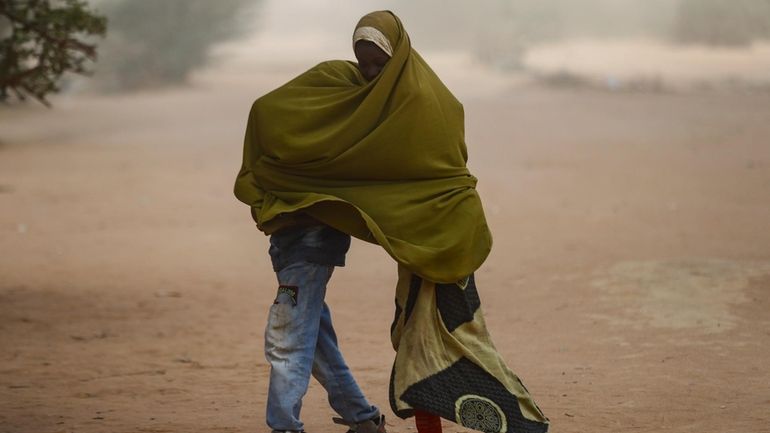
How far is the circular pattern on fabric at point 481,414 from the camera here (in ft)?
14.7

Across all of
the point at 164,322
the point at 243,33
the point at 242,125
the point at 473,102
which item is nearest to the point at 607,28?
the point at 243,33

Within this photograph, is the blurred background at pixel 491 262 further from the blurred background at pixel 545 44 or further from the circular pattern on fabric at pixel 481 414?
the circular pattern on fabric at pixel 481 414

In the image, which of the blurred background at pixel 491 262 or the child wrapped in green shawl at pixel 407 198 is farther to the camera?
the blurred background at pixel 491 262

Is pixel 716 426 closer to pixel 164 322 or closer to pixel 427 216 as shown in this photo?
pixel 427 216

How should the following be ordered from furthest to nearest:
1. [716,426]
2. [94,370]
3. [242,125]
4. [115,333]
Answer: [242,125] < [115,333] < [94,370] < [716,426]

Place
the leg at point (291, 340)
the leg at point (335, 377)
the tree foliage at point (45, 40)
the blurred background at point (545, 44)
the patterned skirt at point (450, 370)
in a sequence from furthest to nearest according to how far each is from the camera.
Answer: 1. the blurred background at point (545, 44)
2. the tree foliage at point (45, 40)
3. the leg at point (335, 377)
4. the leg at point (291, 340)
5. the patterned skirt at point (450, 370)

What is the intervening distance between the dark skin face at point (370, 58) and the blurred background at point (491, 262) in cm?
204

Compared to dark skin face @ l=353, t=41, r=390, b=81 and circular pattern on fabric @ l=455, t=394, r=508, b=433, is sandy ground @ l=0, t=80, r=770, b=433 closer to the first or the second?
circular pattern on fabric @ l=455, t=394, r=508, b=433

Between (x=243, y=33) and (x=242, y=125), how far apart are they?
45.4 ft

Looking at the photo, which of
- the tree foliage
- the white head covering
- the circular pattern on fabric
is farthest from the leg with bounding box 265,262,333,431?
the tree foliage

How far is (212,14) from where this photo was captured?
3681 cm

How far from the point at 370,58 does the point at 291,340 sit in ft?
3.64

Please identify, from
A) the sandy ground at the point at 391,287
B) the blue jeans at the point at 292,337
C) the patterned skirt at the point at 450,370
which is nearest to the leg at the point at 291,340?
the blue jeans at the point at 292,337

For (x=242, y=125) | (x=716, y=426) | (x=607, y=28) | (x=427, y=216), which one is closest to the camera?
(x=427, y=216)
